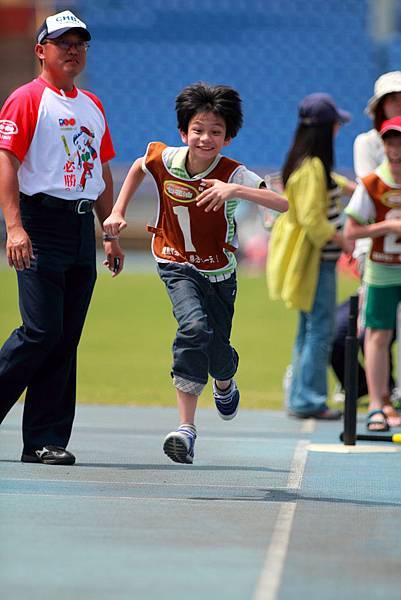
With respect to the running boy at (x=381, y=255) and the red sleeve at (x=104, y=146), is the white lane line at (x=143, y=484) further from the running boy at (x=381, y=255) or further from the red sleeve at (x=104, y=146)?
the running boy at (x=381, y=255)

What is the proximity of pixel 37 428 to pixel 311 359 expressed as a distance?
10.1 ft

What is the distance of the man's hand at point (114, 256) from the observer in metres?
6.23

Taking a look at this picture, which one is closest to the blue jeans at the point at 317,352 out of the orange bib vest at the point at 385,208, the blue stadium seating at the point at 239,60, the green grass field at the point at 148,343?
the green grass field at the point at 148,343

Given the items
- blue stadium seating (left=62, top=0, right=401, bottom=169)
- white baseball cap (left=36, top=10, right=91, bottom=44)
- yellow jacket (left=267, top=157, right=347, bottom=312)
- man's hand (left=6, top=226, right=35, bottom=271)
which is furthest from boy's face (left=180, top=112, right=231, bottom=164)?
→ blue stadium seating (left=62, top=0, right=401, bottom=169)

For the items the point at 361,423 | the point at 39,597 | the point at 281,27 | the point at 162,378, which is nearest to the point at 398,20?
the point at 281,27

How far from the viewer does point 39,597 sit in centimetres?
352

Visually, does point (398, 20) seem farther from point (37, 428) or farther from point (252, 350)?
point (37, 428)

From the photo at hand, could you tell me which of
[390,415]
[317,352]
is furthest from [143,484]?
[317,352]

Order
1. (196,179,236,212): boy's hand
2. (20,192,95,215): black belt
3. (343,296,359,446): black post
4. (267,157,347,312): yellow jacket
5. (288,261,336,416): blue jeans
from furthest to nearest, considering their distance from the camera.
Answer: (288,261,336,416): blue jeans, (267,157,347,312): yellow jacket, (343,296,359,446): black post, (20,192,95,215): black belt, (196,179,236,212): boy's hand

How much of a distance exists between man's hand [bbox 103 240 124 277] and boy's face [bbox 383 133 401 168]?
88.8 inches

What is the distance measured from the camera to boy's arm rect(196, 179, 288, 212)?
554 centimetres

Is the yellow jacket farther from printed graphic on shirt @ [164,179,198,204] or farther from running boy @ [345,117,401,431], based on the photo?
printed graphic on shirt @ [164,179,198,204]

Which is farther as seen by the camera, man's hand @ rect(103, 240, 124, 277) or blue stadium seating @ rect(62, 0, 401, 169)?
blue stadium seating @ rect(62, 0, 401, 169)

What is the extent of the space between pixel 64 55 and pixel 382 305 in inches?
118
